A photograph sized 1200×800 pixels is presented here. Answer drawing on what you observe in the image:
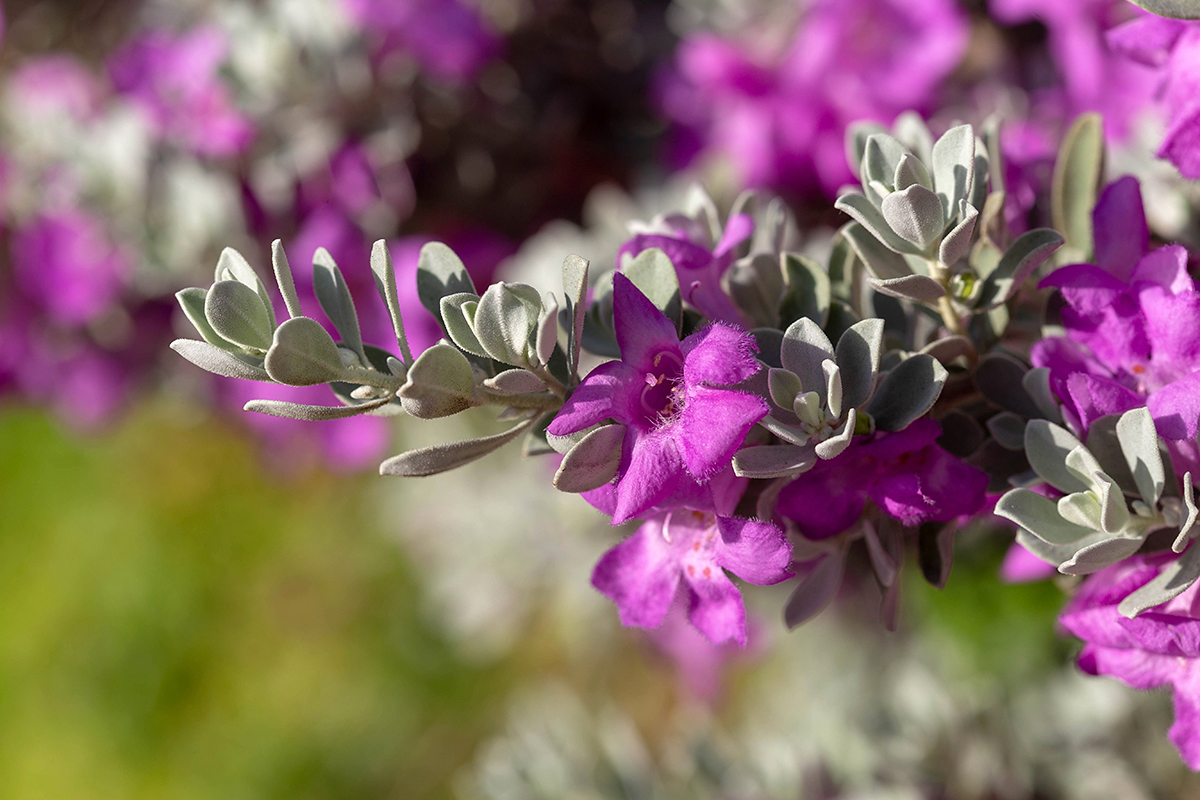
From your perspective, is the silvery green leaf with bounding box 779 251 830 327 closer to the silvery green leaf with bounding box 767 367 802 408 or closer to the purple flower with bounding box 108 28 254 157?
the silvery green leaf with bounding box 767 367 802 408

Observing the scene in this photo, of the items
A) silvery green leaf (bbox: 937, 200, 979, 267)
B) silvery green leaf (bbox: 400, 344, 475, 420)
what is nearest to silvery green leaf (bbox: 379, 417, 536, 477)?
silvery green leaf (bbox: 400, 344, 475, 420)

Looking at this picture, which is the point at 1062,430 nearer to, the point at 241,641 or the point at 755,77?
the point at 755,77

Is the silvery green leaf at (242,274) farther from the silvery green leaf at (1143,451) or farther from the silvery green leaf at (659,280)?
the silvery green leaf at (1143,451)

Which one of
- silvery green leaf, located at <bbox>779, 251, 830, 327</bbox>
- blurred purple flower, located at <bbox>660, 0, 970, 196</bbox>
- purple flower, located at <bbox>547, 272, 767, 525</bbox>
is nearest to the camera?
purple flower, located at <bbox>547, 272, 767, 525</bbox>

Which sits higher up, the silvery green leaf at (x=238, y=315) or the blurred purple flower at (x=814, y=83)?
the silvery green leaf at (x=238, y=315)

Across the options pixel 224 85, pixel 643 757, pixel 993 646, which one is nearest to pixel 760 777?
pixel 643 757

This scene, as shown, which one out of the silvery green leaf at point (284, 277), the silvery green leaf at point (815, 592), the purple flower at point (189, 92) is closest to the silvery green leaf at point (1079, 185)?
the silvery green leaf at point (815, 592)
